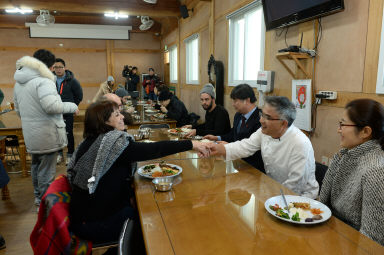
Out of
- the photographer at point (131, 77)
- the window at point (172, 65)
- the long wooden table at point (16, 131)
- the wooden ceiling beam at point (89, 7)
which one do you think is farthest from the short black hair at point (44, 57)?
the photographer at point (131, 77)

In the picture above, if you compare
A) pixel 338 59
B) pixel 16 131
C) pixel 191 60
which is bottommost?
pixel 16 131

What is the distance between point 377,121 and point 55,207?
1.58 meters

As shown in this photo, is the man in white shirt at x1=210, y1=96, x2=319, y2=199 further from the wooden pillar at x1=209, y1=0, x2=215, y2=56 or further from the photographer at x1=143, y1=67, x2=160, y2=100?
the photographer at x1=143, y1=67, x2=160, y2=100

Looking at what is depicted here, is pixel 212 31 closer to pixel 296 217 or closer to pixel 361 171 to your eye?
pixel 361 171

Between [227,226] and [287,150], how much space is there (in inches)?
36.3

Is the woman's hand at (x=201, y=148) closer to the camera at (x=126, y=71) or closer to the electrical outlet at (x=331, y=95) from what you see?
the electrical outlet at (x=331, y=95)

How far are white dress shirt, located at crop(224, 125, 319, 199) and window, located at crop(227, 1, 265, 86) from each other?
6.82 feet

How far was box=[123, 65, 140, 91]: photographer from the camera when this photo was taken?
412 inches

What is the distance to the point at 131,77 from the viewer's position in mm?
10562

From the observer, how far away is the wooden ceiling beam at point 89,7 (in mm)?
6617

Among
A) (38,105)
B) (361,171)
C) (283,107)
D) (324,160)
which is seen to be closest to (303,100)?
(324,160)

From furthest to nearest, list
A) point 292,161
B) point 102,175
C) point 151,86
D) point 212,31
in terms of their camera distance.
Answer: point 151,86, point 212,31, point 292,161, point 102,175

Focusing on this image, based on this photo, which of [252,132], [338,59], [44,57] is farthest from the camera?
[44,57]

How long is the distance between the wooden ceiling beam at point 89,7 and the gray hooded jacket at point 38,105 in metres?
4.93
